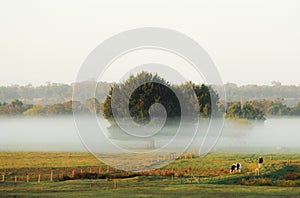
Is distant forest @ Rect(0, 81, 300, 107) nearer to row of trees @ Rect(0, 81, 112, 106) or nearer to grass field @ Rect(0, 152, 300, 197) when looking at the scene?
row of trees @ Rect(0, 81, 112, 106)

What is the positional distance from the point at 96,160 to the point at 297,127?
36.7 m

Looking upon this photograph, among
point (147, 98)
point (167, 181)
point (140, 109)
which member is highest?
point (147, 98)

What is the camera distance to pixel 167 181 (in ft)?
108

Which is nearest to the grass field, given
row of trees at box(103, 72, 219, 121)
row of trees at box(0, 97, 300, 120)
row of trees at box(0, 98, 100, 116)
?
row of trees at box(103, 72, 219, 121)

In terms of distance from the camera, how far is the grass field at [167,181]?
28.6 metres

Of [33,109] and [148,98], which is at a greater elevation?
[33,109]

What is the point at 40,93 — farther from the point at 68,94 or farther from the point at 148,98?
the point at 148,98

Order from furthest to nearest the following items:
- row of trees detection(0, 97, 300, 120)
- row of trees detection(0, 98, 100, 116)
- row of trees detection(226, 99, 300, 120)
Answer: row of trees detection(0, 98, 100, 116) → row of trees detection(226, 99, 300, 120) → row of trees detection(0, 97, 300, 120)

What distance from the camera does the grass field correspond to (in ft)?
94.0

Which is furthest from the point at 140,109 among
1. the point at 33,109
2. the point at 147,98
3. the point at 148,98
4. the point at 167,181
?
the point at 33,109

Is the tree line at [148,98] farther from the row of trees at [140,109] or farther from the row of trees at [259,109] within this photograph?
the row of trees at [259,109]

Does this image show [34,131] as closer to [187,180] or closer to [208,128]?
[208,128]

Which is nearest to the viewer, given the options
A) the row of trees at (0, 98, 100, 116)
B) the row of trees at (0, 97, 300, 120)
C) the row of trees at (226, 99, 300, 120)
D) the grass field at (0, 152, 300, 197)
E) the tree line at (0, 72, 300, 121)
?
the grass field at (0, 152, 300, 197)

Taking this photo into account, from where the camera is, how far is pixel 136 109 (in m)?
44.7
